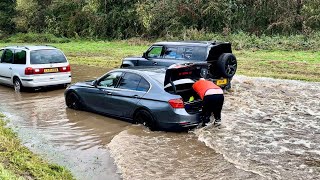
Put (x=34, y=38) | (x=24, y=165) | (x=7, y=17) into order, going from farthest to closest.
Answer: (x=7, y=17)
(x=34, y=38)
(x=24, y=165)

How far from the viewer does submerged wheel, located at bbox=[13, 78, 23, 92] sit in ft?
45.2

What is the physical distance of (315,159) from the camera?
7031 millimetres

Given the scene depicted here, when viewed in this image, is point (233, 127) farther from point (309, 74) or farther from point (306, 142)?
point (309, 74)

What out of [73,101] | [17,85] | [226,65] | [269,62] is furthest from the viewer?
[269,62]

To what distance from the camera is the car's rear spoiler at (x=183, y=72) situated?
8844 millimetres

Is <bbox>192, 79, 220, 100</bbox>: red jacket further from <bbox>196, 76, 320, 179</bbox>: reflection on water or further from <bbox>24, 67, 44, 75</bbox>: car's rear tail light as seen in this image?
<bbox>24, 67, 44, 75</bbox>: car's rear tail light

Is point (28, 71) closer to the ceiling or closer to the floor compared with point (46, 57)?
closer to the floor

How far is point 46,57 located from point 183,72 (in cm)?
637

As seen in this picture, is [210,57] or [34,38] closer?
[210,57]

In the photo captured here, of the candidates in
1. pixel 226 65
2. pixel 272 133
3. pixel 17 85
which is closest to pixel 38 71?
pixel 17 85

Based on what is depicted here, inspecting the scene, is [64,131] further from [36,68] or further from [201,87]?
[36,68]

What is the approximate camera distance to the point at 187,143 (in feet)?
26.4

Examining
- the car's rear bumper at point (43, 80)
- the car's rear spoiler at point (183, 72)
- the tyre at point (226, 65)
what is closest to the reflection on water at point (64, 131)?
the car's rear bumper at point (43, 80)

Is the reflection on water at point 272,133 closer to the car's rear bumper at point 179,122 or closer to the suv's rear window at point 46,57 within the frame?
the car's rear bumper at point 179,122
